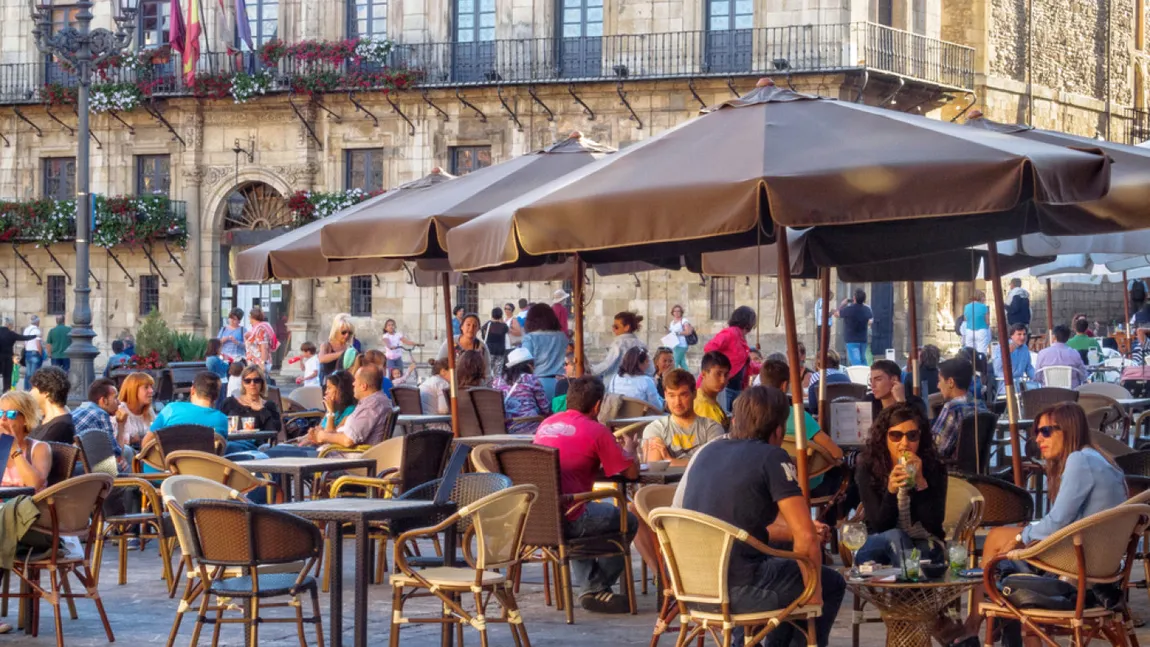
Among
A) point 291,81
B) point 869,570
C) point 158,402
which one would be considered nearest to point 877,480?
point 869,570

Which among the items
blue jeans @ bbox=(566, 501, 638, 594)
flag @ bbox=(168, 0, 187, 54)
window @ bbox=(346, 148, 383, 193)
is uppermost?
flag @ bbox=(168, 0, 187, 54)

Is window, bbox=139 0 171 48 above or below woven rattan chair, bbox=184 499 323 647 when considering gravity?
above

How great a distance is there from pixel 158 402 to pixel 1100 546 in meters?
15.8

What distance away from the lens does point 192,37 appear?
104 feet

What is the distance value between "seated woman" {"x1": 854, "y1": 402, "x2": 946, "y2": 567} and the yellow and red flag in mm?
25583

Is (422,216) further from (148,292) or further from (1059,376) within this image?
(148,292)

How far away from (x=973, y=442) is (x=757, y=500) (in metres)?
3.95

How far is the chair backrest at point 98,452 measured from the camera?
10.1m

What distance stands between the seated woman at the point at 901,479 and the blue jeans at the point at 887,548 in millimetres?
20

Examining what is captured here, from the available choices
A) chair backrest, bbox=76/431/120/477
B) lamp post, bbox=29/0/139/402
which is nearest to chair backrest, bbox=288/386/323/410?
lamp post, bbox=29/0/139/402

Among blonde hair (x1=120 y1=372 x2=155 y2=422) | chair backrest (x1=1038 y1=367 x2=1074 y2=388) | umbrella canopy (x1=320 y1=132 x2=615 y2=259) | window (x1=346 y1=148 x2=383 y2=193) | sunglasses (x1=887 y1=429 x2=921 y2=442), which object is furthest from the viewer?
window (x1=346 y1=148 x2=383 y2=193)

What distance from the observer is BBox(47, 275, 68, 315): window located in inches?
1405

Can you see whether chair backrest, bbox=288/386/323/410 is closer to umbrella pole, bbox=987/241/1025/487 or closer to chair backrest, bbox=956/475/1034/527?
umbrella pole, bbox=987/241/1025/487

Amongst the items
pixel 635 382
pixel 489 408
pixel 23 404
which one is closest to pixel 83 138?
pixel 635 382
